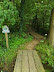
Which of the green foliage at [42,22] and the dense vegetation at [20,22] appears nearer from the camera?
the dense vegetation at [20,22]

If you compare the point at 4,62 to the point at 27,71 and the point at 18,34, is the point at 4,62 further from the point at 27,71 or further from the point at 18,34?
the point at 18,34

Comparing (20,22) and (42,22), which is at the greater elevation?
(20,22)

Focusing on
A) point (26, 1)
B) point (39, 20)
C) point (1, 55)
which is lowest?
point (1, 55)

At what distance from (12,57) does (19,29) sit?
4208mm

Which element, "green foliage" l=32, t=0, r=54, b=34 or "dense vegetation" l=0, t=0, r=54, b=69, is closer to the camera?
"dense vegetation" l=0, t=0, r=54, b=69

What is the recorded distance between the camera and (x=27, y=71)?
3.10 m

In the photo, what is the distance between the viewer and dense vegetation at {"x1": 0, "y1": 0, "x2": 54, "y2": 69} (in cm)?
468

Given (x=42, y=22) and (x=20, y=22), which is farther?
(x=42, y=22)

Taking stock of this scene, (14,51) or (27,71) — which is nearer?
(27,71)

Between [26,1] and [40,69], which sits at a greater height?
[26,1]

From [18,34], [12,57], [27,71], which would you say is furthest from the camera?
[18,34]

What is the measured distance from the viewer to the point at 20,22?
8.25 meters

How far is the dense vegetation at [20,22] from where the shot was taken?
4684 mm

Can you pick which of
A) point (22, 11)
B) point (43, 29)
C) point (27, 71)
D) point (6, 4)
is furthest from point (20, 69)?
point (43, 29)
